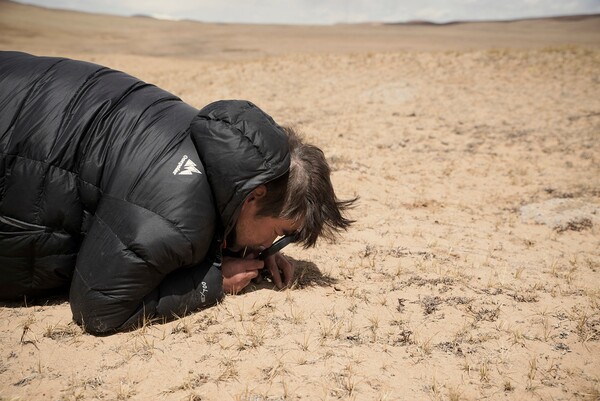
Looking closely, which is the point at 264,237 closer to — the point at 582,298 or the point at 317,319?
the point at 317,319

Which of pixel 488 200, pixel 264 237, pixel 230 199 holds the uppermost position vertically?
pixel 230 199

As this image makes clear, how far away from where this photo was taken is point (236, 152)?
9.14ft

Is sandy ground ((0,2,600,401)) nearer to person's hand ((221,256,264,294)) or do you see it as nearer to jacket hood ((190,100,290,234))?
person's hand ((221,256,264,294))

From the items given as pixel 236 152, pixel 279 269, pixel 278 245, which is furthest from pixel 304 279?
pixel 236 152

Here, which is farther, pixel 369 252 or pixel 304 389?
pixel 369 252

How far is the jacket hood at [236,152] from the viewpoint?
2795 millimetres

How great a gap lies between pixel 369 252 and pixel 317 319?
1.30m

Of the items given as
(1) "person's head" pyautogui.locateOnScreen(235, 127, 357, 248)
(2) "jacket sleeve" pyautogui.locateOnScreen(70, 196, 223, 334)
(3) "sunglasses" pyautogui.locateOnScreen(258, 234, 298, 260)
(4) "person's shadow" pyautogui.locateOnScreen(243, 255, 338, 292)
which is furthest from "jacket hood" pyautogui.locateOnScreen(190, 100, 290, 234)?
(4) "person's shadow" pyautogui.locateOnScreen(243, 255, 338, 292)

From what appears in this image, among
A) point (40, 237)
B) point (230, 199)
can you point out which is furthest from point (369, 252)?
point (40, 237)

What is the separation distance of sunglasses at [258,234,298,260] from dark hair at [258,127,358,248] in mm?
46

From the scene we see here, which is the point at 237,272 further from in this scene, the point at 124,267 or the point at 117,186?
the point at 117,186

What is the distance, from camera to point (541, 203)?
611 centimetres

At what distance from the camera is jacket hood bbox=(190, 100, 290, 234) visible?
2795mm

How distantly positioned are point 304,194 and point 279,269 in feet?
3.02
